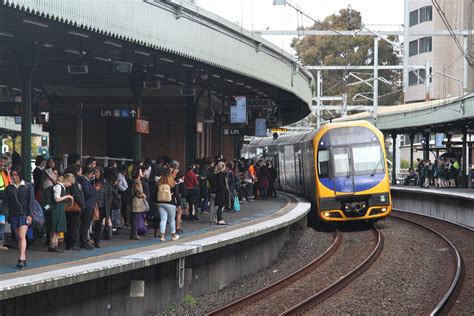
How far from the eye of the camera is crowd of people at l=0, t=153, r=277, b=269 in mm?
12391

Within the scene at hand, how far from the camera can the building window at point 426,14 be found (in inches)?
2862

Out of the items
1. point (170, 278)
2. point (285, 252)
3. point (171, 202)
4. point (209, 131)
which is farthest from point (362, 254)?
point (209, 131)

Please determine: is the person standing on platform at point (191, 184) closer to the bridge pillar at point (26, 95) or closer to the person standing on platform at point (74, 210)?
the bridge pillar at point (26, 95)

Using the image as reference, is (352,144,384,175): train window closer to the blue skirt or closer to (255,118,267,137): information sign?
(255,118,267,137): information sign

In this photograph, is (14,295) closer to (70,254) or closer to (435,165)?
(70,254)

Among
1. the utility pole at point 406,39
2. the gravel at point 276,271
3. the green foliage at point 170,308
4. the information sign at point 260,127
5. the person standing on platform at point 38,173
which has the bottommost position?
the gravel at point 276,271

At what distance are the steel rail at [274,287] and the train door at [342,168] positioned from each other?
2.54 metres

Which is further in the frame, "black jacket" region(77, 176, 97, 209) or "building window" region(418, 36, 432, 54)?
"building window" region(418, 36, 432, 54)

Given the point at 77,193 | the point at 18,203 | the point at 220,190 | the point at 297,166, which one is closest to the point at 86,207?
the point at 77,193

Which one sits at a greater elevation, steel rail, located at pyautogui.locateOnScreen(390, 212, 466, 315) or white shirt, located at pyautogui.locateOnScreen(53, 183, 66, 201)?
white shirt, located at pyautogui.locateOnScreen(53, 183, 66, 201)

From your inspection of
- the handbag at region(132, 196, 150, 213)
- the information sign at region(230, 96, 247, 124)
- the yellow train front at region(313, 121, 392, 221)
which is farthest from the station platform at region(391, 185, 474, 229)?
the handbag at region(132, 196, 150, 213)

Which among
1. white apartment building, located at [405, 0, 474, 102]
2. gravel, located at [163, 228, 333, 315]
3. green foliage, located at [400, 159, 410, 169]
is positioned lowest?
gravel, located at [163, 228, 333, 315]

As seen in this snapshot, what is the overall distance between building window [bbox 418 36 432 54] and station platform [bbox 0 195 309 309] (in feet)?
182

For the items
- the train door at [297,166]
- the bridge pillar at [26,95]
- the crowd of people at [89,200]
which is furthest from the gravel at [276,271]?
the bridge pillar at [26,95]
